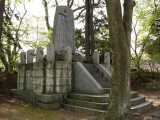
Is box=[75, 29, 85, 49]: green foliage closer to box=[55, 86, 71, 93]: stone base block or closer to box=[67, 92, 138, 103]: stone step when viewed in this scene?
box=[55, 86, 71, 93]: stone base block

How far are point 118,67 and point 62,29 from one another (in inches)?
232

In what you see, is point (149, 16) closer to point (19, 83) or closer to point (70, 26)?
point (70, 26)

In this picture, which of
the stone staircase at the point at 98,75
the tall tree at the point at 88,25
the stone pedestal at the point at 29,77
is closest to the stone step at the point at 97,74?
the stone staircase at the point at 98,75

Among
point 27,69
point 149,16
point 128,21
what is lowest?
point 27,69

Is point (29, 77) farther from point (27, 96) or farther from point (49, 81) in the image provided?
point (49, 81)

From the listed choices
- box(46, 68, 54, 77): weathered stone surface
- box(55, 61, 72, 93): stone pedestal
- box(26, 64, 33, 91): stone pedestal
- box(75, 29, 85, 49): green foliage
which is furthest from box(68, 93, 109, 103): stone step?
box(75, 29, 85, 49): green foliage

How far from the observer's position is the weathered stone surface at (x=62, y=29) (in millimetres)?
9117

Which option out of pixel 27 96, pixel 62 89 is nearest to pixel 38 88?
pixel 62 89

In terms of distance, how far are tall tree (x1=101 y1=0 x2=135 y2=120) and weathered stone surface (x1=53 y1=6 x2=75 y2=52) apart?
5.10 meters

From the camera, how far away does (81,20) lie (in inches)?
719

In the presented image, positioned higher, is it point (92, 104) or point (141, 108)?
point (92, 104)

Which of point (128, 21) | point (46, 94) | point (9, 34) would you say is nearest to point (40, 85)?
point (46, 94)

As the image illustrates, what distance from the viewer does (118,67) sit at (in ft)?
14.3

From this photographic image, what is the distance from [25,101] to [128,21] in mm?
7001
